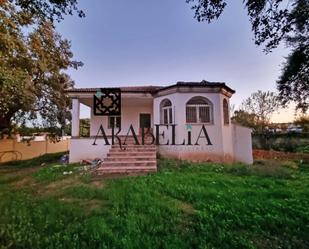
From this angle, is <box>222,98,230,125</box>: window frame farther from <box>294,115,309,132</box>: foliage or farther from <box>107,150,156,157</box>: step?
<box>294,115,309,132</box>: foliage

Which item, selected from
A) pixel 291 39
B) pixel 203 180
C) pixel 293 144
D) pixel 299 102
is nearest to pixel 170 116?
pixel 203 180

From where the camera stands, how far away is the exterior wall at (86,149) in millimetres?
12320

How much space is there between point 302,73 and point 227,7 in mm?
3450

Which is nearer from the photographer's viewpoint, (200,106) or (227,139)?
(200,106)

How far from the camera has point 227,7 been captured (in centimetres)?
458

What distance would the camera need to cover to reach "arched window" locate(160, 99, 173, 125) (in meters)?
12.8

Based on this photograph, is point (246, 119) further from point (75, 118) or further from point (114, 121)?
point (75, 118)

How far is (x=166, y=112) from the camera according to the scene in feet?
43.1

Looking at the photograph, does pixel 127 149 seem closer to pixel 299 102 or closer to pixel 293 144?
pixel 299 102

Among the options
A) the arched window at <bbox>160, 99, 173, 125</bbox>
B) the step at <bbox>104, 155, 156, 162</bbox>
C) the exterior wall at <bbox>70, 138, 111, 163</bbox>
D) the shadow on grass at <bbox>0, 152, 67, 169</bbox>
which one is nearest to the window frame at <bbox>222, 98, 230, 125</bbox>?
the arched window at <bbox>160, 99, 173, 125</bbox>

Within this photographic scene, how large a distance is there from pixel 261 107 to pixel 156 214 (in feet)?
87.8

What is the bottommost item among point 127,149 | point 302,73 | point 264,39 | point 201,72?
point 127,149

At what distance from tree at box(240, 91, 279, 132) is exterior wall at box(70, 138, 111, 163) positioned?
826 inches

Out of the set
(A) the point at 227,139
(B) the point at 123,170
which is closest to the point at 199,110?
(A) the point at 227,139
